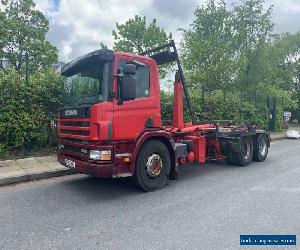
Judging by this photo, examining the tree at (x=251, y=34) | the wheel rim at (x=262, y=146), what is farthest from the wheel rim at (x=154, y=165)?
the tree at (x=251, y=34)

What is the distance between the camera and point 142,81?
20.3 ft

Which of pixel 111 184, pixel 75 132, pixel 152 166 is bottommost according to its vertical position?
pixel 111 184

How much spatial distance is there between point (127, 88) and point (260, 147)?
6.01 meters

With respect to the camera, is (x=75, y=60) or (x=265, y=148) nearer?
(x=75, y=60)

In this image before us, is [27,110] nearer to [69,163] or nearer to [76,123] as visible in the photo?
[69,163]

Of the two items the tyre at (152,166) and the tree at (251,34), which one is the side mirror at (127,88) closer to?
the tyre at (152,166)

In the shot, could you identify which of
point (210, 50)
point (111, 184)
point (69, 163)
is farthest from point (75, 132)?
point (210, 50)

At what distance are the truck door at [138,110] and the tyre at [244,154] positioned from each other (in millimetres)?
3517

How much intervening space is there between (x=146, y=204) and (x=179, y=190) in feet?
3.68

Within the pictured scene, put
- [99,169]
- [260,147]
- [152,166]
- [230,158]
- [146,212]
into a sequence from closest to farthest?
[146,212] < [99,169] < [152,166] < [230,158] < [260,147]

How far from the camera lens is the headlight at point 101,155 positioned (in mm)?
5485

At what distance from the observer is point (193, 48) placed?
1733cm

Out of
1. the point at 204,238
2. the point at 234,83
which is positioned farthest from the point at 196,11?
the point at 204,238

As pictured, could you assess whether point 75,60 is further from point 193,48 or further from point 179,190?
point 193,48
